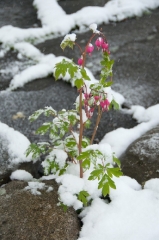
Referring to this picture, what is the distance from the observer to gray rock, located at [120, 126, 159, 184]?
211cm

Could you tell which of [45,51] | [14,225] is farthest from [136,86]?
[14,225]

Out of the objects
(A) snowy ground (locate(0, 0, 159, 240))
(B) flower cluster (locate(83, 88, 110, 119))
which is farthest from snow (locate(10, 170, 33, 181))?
(B) flower cluster (locate(83, 88, 110, 119))

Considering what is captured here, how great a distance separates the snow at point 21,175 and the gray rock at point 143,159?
0.69 m

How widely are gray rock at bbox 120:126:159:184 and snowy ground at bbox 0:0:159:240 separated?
0.43ft

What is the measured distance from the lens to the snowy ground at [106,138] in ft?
5.51

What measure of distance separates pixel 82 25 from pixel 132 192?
3.40 m

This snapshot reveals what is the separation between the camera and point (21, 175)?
2.21 metres

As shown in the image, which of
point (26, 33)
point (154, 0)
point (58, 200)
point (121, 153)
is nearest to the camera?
point (58, 200)

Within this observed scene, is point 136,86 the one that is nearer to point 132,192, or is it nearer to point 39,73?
point 39,73

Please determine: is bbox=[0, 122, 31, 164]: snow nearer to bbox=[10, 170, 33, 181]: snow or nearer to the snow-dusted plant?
bbox=[10, 170, 33, 181]: snow

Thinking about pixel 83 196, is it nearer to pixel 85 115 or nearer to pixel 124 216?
pixel 124 216

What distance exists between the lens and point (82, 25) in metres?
4.70

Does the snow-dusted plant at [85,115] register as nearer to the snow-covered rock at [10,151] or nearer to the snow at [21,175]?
the snow at [21,175]

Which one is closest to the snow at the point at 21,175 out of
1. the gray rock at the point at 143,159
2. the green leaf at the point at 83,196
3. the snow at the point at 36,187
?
the snow at the point at 36,187
